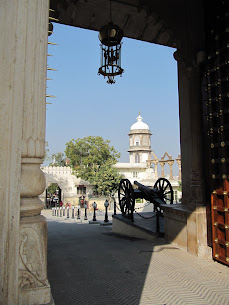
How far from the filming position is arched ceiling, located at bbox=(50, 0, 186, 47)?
221 inches

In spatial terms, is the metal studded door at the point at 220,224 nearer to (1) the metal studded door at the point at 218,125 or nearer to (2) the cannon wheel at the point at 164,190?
(1) the metal studded door at the point at 218,125

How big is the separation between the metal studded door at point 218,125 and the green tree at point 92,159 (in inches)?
1079

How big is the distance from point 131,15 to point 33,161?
5752mm

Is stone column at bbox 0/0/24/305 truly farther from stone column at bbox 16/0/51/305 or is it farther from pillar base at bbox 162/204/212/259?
pillar base at bbox 162/204/212/259

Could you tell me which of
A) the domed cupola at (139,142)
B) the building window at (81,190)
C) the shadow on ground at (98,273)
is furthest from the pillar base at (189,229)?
the domed cupola at (139,142)

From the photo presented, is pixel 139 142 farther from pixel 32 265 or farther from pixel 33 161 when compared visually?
pixel 32 265

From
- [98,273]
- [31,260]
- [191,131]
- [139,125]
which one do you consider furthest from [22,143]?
[139,125]

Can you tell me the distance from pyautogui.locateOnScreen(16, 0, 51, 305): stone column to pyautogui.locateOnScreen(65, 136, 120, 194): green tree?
2976 cm

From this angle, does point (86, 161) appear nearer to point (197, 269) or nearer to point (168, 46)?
point (168, 46)

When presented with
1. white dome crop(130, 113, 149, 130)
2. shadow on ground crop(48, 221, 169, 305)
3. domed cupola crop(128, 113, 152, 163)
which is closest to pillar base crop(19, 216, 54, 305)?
shadow on ground crop(48, 221, 169, 305)

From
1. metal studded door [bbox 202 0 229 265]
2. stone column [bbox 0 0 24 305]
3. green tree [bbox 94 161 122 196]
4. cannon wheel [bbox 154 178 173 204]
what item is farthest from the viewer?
green tree [bbox 94 161 122 196]

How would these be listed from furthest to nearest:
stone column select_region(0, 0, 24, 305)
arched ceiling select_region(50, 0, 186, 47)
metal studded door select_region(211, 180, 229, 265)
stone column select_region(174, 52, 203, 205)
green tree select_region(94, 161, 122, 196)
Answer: green tree select_region(94, 161, 122, 196) < arched ceiling select_region(50, 0, 186, 47) < stone column select_region(174, 52, 203, 205) < metal studded door select_region(211, 180, 229, 265) < stone column select_region(0, 0, 24, 305)

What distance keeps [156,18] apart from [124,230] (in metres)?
6.40

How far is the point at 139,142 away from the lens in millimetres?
54969
